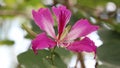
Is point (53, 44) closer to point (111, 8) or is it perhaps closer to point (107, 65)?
point (107, 65)

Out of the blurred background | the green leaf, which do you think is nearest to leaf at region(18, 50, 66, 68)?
the blurred background

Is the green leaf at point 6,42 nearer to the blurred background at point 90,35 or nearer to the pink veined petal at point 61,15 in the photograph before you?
the blurred background at point 90,35

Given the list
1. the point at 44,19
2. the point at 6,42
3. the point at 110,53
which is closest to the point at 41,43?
the point at 44,19

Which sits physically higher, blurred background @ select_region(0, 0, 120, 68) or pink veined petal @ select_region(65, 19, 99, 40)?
pink veined petal @ select_region(65, 19, 99, 40)

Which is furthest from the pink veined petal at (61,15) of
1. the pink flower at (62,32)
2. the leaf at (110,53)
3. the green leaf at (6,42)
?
the green leaf at (6,42)

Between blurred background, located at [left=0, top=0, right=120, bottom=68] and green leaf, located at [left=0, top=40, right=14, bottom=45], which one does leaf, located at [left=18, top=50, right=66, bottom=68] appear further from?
green leaf, located at [left=0, top=40, right=14, bottom=45]

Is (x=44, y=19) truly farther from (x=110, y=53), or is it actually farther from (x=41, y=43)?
(x=110, y=53)
